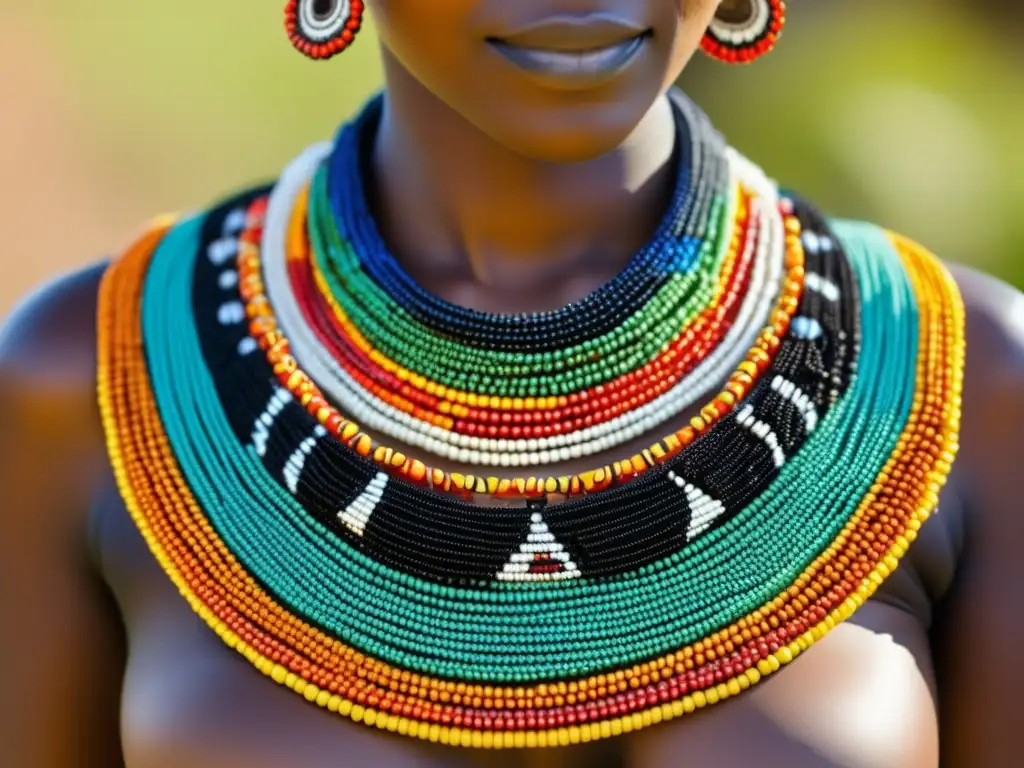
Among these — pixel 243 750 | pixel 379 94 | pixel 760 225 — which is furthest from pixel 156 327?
pixel 760 225

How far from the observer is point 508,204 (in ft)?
5.71

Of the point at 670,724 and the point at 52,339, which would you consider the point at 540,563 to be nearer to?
the point at 670,724

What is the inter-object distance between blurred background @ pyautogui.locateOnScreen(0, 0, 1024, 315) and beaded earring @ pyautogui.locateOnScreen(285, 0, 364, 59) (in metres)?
3.20

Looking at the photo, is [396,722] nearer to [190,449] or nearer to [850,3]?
[190,449]

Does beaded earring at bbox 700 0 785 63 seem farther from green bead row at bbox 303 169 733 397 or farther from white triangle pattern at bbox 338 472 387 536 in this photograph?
white triangle pattern at bbox 338 472 387 536

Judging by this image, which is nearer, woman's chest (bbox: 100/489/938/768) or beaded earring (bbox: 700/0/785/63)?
woman's chest (bbox: 100/489/938/768)

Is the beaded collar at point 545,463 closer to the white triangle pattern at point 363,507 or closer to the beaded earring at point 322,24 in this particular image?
the white triangle pattern at point 363,507

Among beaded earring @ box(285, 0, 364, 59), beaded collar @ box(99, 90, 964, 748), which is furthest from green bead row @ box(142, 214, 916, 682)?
beaded earring @ box(285, 0, 364, 59)

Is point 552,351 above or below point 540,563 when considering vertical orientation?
above

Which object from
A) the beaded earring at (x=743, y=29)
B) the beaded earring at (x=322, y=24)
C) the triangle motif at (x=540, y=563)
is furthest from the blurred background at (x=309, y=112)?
the triangle motif at (x=540, y=563)

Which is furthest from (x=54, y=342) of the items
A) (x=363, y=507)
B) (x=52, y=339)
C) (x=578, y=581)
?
(x=578, y=581)

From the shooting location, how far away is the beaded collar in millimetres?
1596

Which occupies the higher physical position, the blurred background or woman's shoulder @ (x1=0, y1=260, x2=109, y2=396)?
woman's shoulder @ (x1=0, y1=260, x2=109, y2=396)

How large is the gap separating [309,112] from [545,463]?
16.1 feet
